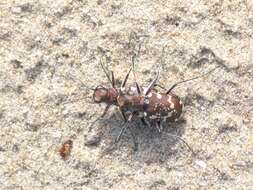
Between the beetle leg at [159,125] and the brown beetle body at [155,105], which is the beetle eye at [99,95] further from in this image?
the beetle leg at [159,125]

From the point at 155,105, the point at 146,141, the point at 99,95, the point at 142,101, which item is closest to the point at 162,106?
the point at 155,105

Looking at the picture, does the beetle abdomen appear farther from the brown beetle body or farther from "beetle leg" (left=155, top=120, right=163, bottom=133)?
"beetle leg" (left=155, top=120, right=163, bottom=133)

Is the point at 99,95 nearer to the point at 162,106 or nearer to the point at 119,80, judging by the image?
the point at 119,80

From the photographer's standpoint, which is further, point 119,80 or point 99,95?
point 119,80

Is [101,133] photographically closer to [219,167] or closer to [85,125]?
[85,125]

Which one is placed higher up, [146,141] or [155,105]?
[155,105]

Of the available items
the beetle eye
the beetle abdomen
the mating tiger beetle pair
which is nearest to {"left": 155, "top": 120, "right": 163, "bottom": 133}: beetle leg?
the mating tiger beetle pair

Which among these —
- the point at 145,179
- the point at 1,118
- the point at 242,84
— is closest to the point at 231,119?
the point at 242,84
